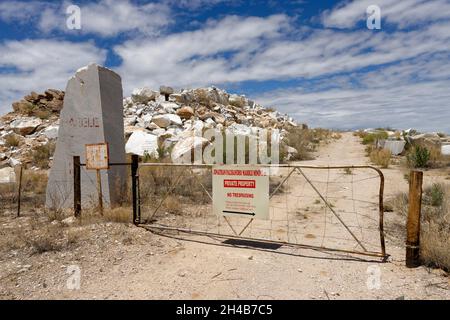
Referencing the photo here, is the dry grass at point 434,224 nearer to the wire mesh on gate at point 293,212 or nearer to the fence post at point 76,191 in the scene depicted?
the wire mesh on gate at point 293,212

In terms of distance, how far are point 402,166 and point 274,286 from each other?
12.4m

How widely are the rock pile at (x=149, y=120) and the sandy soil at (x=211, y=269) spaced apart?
882 centimetres

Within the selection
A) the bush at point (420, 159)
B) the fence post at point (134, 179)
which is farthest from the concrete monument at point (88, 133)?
the bush at point (420, 159)

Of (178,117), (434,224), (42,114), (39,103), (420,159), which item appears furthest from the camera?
(39,103)

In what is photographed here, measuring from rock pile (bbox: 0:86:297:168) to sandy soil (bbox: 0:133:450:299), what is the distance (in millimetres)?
8819

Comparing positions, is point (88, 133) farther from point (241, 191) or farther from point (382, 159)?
point (382, 159)

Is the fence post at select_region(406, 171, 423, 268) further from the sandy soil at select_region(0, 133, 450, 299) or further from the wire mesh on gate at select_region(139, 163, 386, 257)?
the wire mesh on gate at select_region(139, 163, 386, 257)

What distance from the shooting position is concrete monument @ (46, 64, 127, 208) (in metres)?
8.41

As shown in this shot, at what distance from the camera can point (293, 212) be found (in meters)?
8.58

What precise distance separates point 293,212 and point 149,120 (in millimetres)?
Answer: 13733

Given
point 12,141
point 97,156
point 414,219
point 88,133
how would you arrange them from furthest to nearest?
point 12,141
point 88,133
point 97,156
point 414,219

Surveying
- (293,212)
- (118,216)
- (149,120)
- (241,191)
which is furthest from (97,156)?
(149,120)

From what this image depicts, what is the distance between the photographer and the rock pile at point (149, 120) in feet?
56.3

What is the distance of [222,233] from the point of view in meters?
6.94
